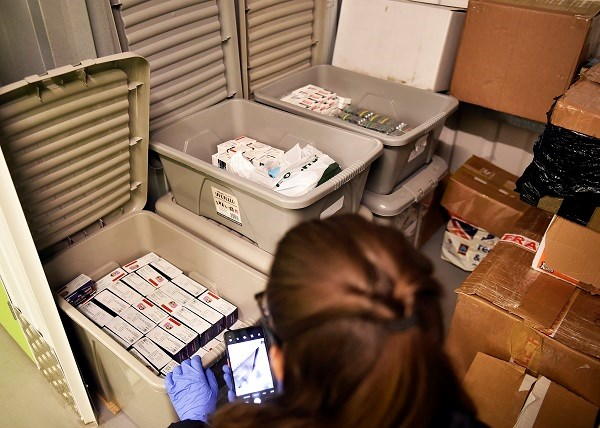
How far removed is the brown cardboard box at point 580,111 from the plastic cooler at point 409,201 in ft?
2.04

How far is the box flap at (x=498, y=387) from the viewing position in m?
1.39

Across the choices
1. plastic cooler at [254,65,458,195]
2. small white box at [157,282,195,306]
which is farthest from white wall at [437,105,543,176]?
small white box at [157,282,195,306]

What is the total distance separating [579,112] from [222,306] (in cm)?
118

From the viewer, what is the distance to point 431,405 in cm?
60

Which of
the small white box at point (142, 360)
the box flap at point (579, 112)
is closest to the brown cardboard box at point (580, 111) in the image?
the box flap at point (579, 112)

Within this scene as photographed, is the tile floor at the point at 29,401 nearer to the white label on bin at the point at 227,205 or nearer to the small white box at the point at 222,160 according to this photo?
the white label on bin at the point at 227,205

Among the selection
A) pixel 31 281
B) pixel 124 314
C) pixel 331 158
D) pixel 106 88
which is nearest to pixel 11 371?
pixel 124 314

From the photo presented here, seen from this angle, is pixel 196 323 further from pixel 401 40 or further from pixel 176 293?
pixel 401 40

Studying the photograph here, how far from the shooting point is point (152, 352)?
1.38m

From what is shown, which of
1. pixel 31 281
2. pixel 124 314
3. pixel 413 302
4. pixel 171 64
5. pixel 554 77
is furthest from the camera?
pixel 554 77

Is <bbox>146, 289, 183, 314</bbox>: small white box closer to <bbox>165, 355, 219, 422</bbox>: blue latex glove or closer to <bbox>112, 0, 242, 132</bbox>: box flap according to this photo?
<bbox>165, 355, 219, 422</bbox>: blue latex glove

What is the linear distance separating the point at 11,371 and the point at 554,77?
227cm

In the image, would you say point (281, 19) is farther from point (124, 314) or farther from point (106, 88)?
point (124, 314)

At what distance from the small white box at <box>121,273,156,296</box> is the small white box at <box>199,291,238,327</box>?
18cm
